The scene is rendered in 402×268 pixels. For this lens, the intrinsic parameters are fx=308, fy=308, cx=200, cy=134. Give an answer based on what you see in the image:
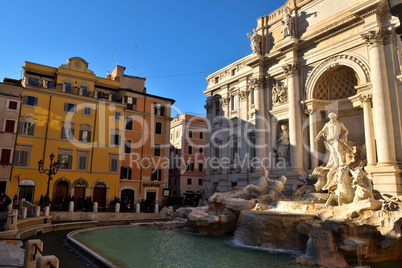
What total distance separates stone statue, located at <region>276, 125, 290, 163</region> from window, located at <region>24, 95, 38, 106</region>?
21250mm

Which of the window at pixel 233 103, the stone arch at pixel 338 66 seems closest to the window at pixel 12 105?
the window at pixel 233 103

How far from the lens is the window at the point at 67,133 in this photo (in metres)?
28.3

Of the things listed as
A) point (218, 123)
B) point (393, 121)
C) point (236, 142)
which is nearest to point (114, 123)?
point (218, 123)

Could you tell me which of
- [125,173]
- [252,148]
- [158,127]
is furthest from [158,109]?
[252,148]

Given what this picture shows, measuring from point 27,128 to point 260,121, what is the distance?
65.2 feet

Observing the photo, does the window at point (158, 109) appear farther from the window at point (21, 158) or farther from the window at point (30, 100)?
the window at point (21, 158)

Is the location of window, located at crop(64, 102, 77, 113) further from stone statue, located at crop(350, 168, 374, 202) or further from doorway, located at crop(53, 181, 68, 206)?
stone statue, located at crop(350, 168, 374, 202)

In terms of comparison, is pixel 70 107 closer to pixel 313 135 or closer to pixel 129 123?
pixel 129 123

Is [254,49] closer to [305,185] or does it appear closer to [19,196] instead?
[305,185]

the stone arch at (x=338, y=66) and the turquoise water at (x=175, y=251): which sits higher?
the stone arch at (x=338, y=66)

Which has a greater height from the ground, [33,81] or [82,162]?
[33,81]

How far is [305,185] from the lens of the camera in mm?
18812

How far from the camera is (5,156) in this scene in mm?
25234

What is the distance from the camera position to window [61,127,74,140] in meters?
28.3
